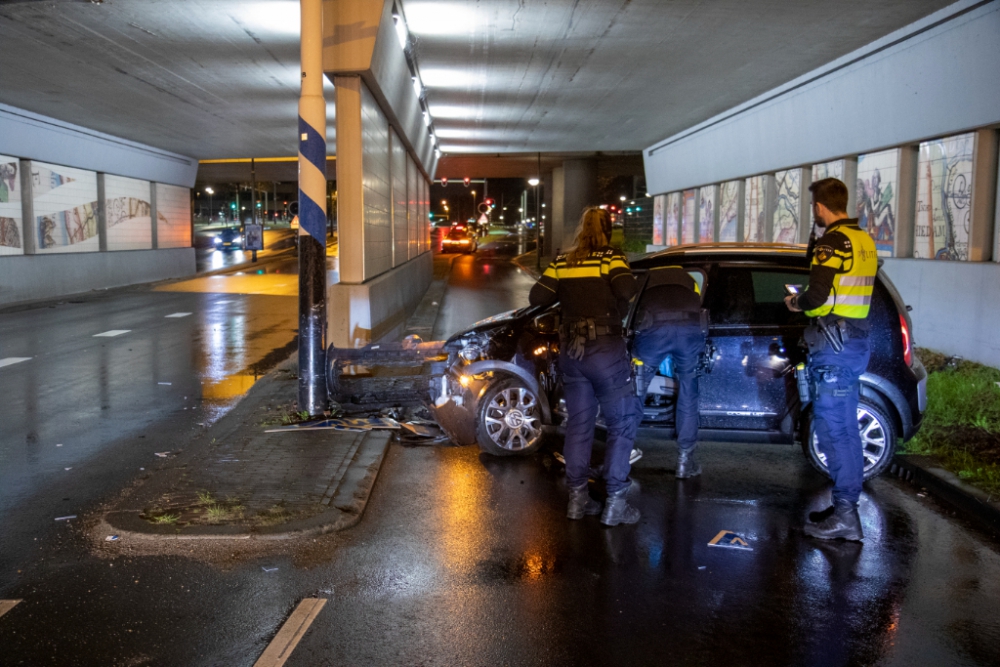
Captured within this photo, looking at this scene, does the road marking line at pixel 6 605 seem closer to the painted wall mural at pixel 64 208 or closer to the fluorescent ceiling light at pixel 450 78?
the fluorescent ceiling light at pixel 450 78

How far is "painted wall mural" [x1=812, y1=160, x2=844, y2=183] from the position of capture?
15181 millimetres

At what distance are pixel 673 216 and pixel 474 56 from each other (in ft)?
46.1

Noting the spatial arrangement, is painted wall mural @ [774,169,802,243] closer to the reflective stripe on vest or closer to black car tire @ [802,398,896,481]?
black car tire @ [802,398,896,481]

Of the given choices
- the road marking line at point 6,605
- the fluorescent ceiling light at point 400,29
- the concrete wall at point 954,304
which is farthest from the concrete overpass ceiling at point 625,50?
the road marking line at point 6,605

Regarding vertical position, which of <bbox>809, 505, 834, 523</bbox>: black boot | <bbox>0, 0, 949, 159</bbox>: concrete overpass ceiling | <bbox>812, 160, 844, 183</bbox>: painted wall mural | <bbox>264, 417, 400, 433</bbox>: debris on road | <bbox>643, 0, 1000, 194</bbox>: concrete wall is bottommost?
<bbox>809, 505, 834, 523</bbox>: black boot

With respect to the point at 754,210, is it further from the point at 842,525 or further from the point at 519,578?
the point at 519,578

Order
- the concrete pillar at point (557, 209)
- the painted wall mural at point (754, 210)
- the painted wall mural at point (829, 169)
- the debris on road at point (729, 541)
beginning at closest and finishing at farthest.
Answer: the debris on road at point (729, 541)
the painted wall mural at point (829, 169)
the painted wall mural at point (754, 210)
the concrete pillar at point (557, 209)

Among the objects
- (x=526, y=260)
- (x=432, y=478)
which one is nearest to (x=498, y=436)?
(x=432, y=478)

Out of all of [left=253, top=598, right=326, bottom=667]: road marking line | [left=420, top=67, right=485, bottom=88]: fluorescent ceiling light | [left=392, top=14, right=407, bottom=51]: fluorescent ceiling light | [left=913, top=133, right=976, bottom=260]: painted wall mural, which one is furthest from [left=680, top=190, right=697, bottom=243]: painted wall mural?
[left=253, top=598, right=326, bottom=667]: road marking line

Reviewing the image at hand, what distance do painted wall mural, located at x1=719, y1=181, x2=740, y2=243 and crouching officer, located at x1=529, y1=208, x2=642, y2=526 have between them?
16.1m

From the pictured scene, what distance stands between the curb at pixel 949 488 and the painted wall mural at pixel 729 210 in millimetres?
14523

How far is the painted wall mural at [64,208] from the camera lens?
22.0m

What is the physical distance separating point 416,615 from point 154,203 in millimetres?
28389

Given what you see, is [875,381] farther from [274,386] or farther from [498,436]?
[274,386]
